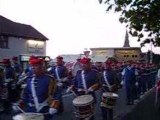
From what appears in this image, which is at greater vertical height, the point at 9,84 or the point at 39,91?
the point at 39,91

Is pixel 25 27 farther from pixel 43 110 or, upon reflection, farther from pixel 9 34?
pixel 43 110

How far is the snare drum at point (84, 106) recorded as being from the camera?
10977 millimetres

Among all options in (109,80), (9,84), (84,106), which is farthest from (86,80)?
(9,84)

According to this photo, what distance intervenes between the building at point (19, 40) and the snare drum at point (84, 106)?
44.3 m

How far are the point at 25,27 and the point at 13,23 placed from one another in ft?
8.43

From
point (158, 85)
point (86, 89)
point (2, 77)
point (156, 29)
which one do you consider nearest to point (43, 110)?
point (86, 89)

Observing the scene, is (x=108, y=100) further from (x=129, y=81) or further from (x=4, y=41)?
(x=4, y=41)

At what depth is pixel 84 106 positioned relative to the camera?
1098cm

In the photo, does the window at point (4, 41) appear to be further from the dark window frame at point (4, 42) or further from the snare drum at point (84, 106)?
the snare drum at point (84, 106)

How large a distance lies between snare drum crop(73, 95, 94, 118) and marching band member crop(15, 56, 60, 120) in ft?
6.74

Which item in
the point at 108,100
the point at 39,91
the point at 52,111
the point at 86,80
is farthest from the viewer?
the point at 108,100

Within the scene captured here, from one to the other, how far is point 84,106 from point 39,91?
2.29 metres

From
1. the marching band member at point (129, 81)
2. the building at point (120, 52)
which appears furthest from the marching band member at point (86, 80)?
the building at point (120, 52)

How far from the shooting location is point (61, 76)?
17641mm
